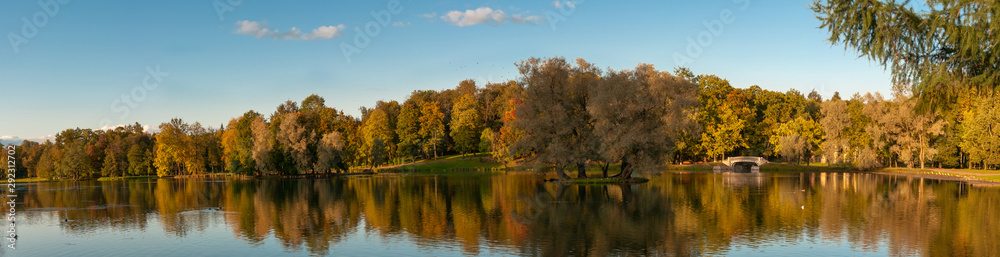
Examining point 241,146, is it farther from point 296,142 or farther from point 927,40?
point 927,40

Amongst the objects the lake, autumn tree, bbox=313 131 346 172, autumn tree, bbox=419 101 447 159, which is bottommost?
the lake

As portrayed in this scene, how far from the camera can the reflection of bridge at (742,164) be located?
95.6 m

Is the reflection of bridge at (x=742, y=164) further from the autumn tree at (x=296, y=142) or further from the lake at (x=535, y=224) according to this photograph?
the autumn tree at (x=296, y=142)

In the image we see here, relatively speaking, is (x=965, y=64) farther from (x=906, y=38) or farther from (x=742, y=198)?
(x=742, y=198)

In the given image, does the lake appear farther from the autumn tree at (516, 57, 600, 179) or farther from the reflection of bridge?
the reflection of bridge

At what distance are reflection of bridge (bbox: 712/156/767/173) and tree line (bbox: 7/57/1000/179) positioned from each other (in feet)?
9.49

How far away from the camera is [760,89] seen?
11731 cm

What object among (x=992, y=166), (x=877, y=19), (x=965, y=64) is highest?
(x=877, y=19)

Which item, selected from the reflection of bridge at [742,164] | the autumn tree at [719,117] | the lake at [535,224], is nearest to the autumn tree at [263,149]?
the lake at [535,224]

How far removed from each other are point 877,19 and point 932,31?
1.72 metres

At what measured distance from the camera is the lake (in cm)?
2542

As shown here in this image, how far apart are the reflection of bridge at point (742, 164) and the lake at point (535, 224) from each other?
42.4 meters

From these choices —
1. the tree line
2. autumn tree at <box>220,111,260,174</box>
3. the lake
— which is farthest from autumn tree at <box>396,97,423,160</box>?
the lake

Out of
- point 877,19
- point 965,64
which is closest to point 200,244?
point 877,19
